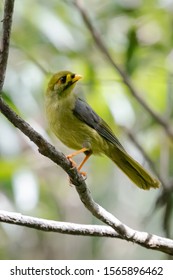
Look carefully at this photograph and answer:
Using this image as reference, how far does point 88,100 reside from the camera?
18.6 feet

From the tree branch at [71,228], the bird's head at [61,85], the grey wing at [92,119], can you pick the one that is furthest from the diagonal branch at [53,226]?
the bird's head at [61,85]

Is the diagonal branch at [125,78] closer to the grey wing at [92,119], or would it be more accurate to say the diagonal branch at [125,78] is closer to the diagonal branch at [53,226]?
the grey wing at [92,119]

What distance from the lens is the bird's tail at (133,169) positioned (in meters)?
4.96

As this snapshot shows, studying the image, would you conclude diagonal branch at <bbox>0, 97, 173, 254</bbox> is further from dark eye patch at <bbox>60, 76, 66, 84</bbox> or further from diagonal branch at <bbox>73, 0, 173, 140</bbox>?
diagonal branch at <bbox>73, 0, 173, 140</bbox>

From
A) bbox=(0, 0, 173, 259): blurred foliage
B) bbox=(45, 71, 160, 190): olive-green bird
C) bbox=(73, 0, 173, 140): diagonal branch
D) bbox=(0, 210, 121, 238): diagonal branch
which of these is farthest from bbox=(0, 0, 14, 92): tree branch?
bbox=(73, 0, 173, 140): diagonal branch

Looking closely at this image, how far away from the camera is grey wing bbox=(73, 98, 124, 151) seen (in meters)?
5.03

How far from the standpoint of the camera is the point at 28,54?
17.1 ft

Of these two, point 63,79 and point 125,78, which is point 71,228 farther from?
point 125,78

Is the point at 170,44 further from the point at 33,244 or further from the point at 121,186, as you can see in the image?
the point at 33,244

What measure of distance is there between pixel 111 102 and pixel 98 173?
5.52 ft

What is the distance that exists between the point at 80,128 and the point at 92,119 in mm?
136

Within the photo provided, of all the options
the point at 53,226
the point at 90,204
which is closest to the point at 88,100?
the point at 90,204
